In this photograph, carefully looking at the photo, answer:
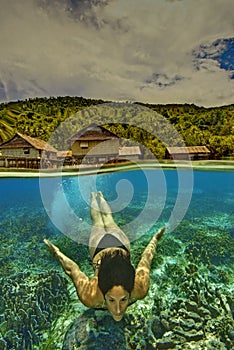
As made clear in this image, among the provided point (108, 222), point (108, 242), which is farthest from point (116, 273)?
point (108, 222)

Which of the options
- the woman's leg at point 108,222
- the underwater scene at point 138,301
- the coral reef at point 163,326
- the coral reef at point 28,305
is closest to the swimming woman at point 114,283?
the coral reef at point 163,326

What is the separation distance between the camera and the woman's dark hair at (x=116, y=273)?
285 cm

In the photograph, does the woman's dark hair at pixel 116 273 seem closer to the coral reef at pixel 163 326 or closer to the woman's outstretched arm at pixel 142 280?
the woman's outstretched arm at pixel 142 280

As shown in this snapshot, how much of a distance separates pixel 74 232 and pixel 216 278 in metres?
3.99

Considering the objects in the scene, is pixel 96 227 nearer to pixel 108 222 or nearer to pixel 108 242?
pixel 108 222

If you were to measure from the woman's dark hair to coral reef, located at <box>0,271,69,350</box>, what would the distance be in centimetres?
124

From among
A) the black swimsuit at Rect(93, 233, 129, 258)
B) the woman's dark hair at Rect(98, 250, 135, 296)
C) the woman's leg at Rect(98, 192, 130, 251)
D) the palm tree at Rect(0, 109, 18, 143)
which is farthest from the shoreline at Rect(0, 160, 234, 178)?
the palm tree at Rect(0, 109, 18, 143)

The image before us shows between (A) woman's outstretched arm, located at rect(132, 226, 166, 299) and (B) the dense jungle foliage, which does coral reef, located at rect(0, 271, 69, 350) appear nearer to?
(A) woman's outstretched arm, located at rect(132, 226, 166, 299)

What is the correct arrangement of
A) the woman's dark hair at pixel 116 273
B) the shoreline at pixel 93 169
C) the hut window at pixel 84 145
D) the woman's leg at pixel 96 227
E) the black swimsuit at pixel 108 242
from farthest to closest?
1. the hut window at pixel 84 145
2. the shoreline at pixel 93 169
3. the woman's leg at pixel 96 227
4. the black swimsuit at pixel 108 242
5. the woman's dark hair at pixel 116 273

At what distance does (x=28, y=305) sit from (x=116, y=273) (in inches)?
71.5

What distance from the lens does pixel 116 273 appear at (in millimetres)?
2871

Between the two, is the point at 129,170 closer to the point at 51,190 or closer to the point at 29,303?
the point at 51,190

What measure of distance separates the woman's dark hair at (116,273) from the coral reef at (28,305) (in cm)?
124

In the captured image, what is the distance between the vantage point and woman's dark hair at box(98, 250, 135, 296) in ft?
9.35
